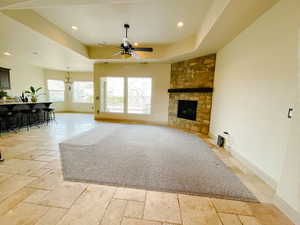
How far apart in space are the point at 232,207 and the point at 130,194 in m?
1.25

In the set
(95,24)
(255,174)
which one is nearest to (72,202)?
(255,174)

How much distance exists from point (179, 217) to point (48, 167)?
88.5 inches

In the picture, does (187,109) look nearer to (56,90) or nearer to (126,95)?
(126,95)

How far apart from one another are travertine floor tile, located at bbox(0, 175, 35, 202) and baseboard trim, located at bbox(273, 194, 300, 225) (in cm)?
329

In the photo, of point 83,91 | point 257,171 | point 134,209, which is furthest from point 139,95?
point 134,209

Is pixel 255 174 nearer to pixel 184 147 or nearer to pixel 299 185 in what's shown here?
pixel 299 185

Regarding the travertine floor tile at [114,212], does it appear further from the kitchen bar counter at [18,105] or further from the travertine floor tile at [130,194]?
the kitchen bar counter at [18,105]

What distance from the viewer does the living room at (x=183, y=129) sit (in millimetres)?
1409

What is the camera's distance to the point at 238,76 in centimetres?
287

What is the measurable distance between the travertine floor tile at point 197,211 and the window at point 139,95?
189 inches

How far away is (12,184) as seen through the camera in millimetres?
1702

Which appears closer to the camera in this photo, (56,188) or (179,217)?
(179,217)

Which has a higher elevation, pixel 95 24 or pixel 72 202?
pixel 95 24

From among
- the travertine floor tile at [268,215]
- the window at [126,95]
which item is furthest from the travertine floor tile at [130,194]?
the window at [126,95]
